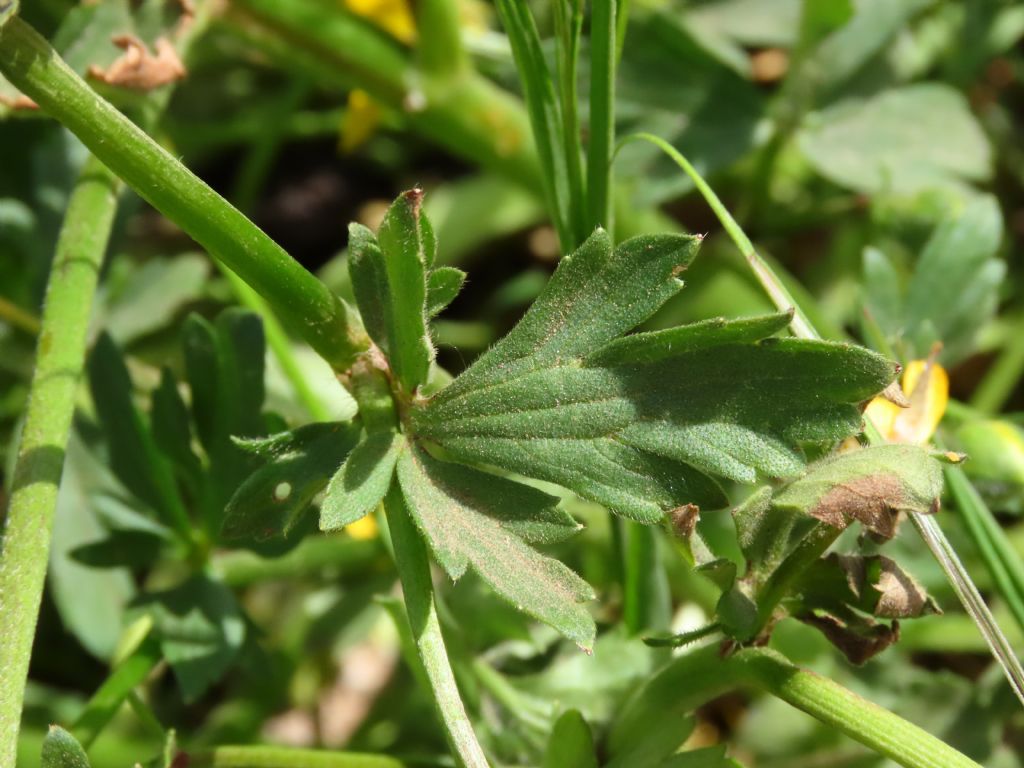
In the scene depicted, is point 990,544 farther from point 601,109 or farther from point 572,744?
point 601,109

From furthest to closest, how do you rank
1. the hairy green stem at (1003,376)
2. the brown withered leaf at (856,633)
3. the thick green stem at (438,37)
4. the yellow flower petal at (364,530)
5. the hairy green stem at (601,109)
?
the hairy green stem at (1003,376) → the thick green stem at (438,37) → the yellow flower petal at (364,530) → the hairy green stem at (601,109) → the brown withered leaf at (856,633)

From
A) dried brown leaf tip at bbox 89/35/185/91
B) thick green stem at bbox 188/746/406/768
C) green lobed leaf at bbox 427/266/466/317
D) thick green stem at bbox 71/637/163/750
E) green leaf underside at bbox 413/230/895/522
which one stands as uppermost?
dried brown leaf tip at bbox 89/35/185/91

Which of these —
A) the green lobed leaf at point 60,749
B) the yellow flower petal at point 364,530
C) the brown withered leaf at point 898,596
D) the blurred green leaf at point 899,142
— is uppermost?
the blurred green leaf at point 899,142

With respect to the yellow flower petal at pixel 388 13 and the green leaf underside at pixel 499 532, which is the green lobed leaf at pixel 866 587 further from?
the yellow flower petal at pixel 388 13

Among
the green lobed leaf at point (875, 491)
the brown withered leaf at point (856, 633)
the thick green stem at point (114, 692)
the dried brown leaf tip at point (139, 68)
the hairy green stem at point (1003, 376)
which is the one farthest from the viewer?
the hairy green stem at point (1003, 376)

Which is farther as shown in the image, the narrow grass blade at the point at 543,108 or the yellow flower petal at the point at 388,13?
the yellow flower petal at the point at 388,13

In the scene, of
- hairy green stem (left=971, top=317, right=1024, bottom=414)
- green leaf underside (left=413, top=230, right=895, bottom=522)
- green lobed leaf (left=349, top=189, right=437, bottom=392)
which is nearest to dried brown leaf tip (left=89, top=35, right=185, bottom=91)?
green lobed leaf (left=349, top=189, right=437, bottom=392)

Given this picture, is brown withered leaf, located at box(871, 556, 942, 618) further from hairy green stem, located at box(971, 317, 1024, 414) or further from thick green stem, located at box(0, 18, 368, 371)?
hairy green stem, located at box(971, 317, 1024, 414)

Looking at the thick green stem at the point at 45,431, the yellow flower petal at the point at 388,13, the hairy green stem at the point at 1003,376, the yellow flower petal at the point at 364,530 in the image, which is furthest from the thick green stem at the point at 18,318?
the hairy green stem at the point at 1003,376
